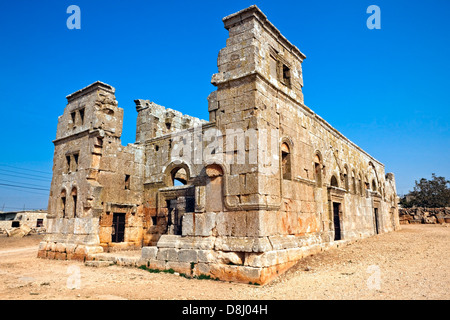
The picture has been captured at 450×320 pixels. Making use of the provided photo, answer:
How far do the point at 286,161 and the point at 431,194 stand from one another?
30879 millimetres

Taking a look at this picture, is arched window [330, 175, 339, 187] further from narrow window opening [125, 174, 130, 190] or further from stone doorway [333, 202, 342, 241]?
narrow window opening [125, 174, 130, 190]

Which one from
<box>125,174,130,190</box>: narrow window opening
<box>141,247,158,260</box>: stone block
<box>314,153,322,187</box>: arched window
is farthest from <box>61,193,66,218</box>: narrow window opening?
<box>314,153,322,187</box>: arched window

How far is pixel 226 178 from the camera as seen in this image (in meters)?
7.93

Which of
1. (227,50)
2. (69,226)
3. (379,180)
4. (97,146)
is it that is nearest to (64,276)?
(69,226)

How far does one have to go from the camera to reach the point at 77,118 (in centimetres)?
1382

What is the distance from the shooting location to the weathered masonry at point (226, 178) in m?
7.63

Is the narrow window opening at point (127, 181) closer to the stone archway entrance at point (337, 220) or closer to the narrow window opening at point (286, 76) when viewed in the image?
the narrow window opening at point (286, 76)

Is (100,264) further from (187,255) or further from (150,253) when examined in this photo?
(187,255)

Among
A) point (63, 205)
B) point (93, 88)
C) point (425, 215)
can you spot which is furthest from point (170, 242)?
point (425, 215)

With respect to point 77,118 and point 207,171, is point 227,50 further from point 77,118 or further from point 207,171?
point 77,118

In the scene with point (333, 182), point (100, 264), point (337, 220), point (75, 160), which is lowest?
point (100, 264)

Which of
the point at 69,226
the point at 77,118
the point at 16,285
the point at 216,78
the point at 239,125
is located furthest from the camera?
the point at 77,118

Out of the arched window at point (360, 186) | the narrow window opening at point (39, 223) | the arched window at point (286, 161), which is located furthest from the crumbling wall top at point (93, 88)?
the narrow window opening at point (39, 223)
